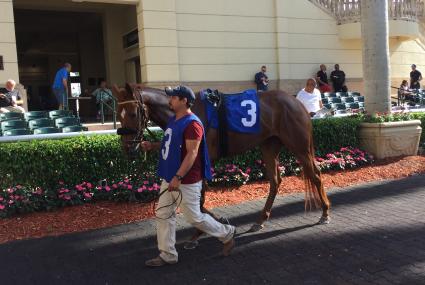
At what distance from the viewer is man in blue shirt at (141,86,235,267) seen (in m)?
4.39

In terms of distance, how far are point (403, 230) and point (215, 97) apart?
2827mm

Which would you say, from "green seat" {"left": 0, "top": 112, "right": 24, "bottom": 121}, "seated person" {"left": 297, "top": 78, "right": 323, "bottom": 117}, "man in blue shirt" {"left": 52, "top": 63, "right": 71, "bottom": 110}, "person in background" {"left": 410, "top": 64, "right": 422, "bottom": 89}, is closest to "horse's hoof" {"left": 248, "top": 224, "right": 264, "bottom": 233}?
"seated person" {"left": 297, "top": 78, "right": 323, "bottom": 117}

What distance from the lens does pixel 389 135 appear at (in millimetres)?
9836

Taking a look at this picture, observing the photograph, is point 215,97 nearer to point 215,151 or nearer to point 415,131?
point 215,151

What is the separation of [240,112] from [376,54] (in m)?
5.83

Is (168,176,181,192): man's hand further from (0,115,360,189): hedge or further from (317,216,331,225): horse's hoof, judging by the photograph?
(0,115,360,189): hedge

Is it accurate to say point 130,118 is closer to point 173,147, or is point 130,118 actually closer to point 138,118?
point 138,118

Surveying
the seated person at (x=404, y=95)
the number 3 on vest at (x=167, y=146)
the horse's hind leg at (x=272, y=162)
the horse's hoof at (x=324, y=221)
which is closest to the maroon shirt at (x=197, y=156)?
the number 3 on vest at (x=167, y=146)

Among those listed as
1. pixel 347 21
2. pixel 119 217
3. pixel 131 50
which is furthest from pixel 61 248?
pixel 347 21

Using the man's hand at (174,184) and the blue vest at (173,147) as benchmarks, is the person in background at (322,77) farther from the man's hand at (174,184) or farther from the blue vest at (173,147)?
the man's hand at (174,184)

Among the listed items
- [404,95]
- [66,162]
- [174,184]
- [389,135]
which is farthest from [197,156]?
[404,95]

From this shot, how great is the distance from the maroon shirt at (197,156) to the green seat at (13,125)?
7096 mm

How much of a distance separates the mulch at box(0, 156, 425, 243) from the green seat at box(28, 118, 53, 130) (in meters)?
4.55

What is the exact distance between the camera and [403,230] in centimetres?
565
